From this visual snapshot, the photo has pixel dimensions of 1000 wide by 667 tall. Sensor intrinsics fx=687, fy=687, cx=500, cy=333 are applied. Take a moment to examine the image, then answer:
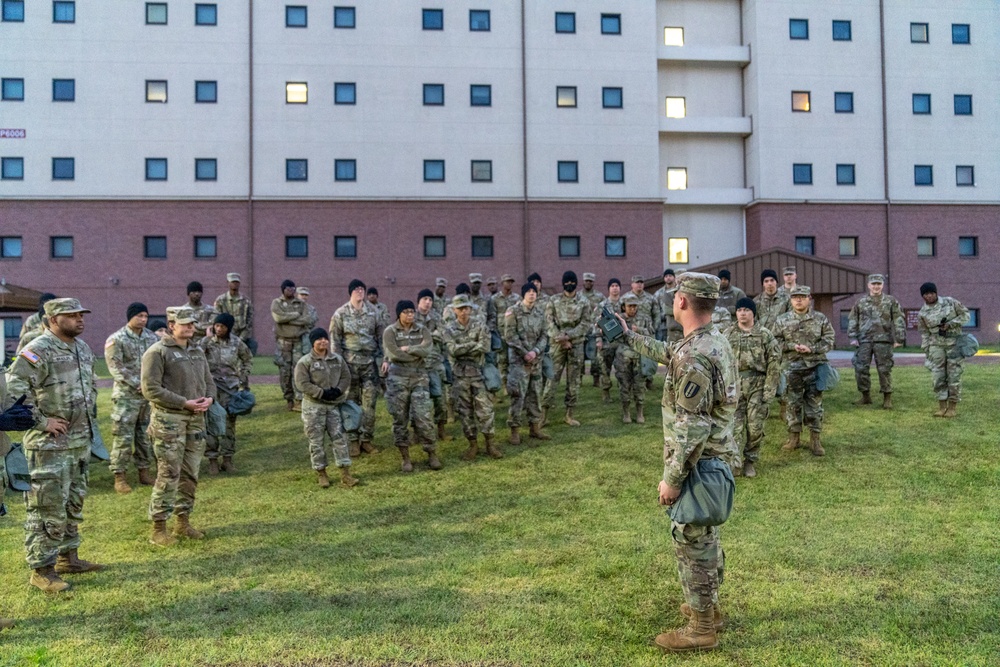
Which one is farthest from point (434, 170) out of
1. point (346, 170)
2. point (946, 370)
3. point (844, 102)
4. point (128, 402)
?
point (946, 370)

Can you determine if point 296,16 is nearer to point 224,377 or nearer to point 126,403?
point 224,377

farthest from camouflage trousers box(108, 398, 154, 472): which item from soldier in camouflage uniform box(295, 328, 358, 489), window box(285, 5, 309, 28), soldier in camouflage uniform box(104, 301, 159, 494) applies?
window box(285, 5, 309, 28)

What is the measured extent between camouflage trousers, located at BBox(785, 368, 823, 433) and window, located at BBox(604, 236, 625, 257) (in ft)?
64.0

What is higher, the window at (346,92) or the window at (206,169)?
the window at (346,92)

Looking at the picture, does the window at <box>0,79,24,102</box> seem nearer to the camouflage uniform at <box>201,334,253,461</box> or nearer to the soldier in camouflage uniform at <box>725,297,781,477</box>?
the camouflage uniform at <box>201,334,253,461</box>

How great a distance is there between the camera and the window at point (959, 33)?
30.1 metres

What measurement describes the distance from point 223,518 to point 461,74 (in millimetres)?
23767

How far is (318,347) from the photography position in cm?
849

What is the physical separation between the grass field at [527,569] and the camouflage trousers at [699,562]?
35 centimetres

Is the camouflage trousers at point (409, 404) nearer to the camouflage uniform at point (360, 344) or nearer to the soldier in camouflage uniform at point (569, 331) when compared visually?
the camouflage uniform at point (360, 344)

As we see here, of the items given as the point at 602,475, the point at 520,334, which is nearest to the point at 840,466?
the point at 602,475

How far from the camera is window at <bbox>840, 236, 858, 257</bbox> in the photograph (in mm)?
29703

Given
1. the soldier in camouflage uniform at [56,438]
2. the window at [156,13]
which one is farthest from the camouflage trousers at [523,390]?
the window at [156,13]

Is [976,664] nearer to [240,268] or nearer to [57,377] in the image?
[57,377]
